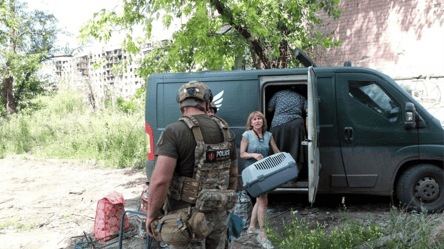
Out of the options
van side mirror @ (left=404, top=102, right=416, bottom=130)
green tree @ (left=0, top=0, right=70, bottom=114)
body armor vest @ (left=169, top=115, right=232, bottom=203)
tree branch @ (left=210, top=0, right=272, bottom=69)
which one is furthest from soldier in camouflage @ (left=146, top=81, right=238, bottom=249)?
green tree @ (left=0, top=0, right=70, bottom=114)

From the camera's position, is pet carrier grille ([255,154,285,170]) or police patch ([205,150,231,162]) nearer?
police patch ([205,150,231,162])

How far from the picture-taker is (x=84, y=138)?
12.2 meters

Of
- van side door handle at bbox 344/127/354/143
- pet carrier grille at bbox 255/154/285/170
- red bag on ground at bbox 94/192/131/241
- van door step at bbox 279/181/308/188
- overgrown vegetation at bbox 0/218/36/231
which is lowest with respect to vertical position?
overgrown vegetation at bbox 0/218/36/231

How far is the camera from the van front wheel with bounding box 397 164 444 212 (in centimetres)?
492

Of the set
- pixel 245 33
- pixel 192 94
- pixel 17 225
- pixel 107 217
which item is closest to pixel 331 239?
pixel 192 94

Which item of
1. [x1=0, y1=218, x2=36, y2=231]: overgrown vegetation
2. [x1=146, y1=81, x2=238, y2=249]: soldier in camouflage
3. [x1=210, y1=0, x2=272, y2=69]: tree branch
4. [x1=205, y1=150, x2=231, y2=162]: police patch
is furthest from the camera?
[x1=210, y1=0, x2=272, y2=69]: tree branch

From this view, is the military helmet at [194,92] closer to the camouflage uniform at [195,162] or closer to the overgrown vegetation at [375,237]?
the camouflage uniform at [195,162]

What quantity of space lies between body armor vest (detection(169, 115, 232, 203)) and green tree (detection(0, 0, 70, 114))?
17.9 meters

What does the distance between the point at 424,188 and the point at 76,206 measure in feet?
18.8

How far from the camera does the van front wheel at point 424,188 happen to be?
4.92 metres

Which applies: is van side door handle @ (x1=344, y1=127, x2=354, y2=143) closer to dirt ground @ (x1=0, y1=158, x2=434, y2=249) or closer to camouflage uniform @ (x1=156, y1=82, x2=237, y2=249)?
dirt ground @ (x1=0, y1=158, x2=434, y2=249)

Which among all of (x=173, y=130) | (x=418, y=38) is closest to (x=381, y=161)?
(x=173, y=130)

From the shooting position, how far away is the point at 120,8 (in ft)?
25.4

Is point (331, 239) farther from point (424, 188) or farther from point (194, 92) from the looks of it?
point (424, 188)
